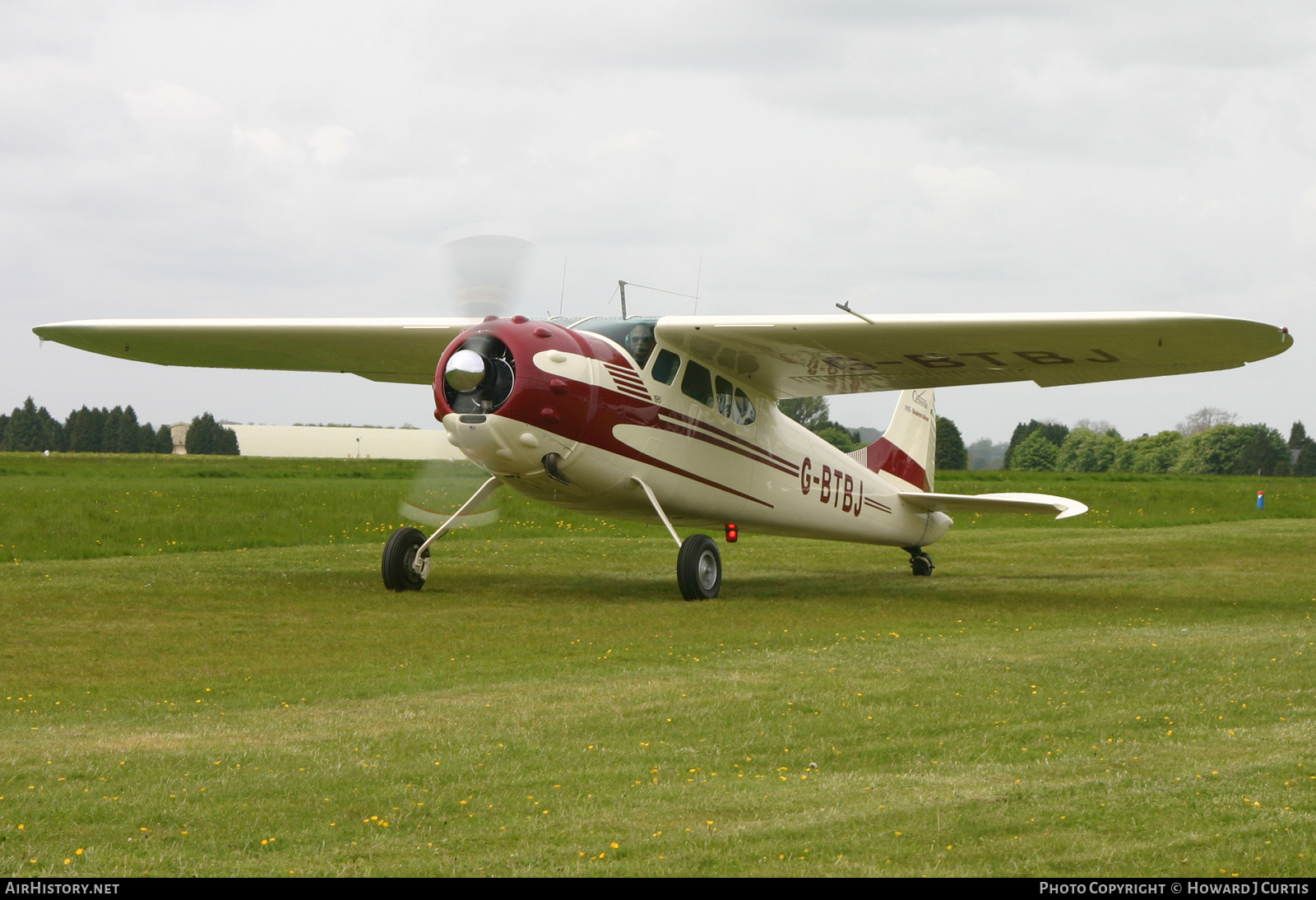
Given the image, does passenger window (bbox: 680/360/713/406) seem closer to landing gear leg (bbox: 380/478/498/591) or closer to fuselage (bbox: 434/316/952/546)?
fuselage (bbox: 434/316/952/546)

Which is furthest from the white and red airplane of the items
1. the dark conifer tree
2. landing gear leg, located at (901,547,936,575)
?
the dark conifer tree

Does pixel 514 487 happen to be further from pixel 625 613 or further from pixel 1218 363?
pixel 1218 363

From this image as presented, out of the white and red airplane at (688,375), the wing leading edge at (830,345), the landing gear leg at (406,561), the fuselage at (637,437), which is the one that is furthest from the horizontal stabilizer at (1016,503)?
the landing gear leg at (406,561)

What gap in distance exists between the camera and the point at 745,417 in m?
16.1

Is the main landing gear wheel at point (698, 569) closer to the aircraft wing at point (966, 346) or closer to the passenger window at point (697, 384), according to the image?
the passenger window at point (697, 384)

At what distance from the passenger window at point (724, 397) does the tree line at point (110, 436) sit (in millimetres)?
100125

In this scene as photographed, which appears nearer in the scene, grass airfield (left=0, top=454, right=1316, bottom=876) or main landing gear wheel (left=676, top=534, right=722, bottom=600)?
grass airfield (left=0, top=454, right=1316, bottom=876)

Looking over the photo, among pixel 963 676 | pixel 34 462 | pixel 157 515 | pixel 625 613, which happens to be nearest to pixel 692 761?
pixel 963 676

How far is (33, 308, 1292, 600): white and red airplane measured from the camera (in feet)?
41.8

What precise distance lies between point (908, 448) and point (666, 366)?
22.9ft

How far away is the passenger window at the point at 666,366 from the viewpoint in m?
14.5

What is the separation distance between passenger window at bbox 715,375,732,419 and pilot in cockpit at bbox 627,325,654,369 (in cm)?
144

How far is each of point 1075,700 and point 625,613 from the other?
19.0 feet

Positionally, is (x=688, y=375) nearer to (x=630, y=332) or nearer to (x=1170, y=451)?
(x=630, y=332)
